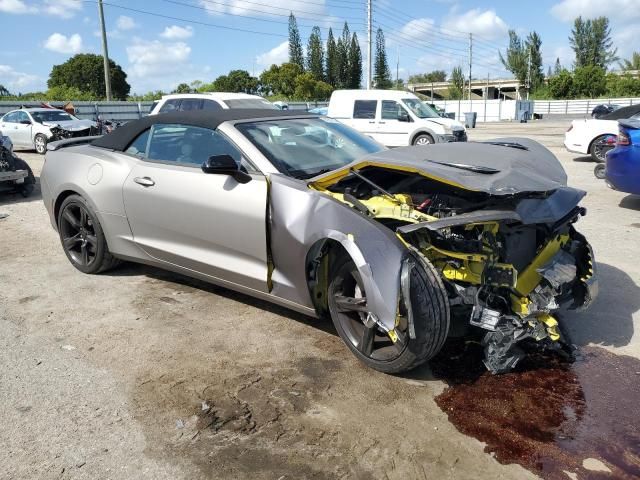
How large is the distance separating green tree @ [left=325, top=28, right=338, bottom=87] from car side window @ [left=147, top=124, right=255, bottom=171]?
91.2m

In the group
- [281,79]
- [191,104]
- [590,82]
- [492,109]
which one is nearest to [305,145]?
[191,104]

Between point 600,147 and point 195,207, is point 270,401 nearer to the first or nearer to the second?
point 195,207

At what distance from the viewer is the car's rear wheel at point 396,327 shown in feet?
9.93

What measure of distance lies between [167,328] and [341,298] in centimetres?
149

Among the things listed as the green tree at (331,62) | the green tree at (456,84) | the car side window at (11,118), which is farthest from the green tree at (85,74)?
the car side window at (11,118)

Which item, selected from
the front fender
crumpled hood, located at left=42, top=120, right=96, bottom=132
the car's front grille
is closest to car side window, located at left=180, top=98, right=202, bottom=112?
crumpled hood, located at left=42, top=120, right=96, bottom=132

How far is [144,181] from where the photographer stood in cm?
450

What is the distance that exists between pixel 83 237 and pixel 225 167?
2.22 meters

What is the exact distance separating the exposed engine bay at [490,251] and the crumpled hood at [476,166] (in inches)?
2.0

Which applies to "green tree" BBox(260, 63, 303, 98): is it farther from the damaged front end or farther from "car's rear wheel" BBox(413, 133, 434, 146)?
the damaged front end

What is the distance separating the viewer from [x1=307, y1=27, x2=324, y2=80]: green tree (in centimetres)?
9156

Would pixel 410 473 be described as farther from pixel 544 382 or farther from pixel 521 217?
pixel 521 217

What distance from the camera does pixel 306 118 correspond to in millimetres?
4809

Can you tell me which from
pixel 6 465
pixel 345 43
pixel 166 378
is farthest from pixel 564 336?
pixel 345 43
